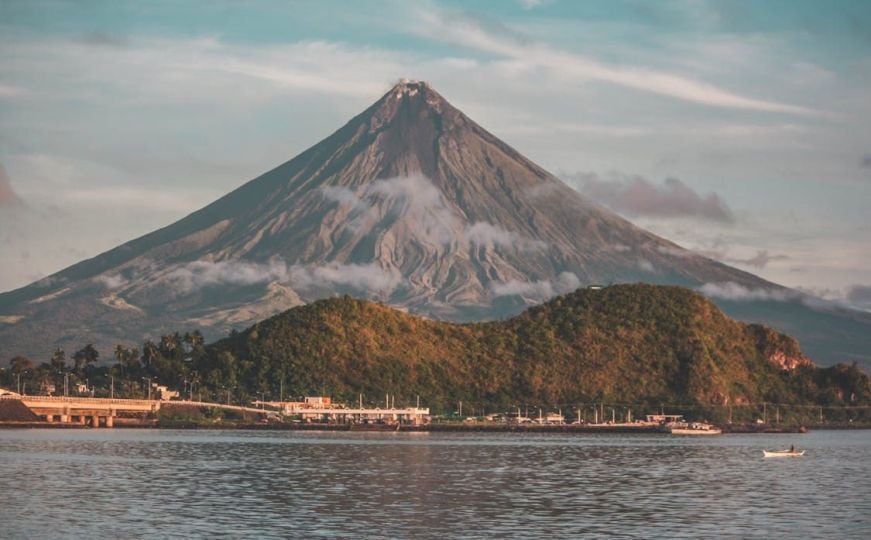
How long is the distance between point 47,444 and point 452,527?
94068mm

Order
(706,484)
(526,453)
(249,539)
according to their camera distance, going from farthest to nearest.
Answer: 1. (526,453)
2. (706,484)
3. (249,539)

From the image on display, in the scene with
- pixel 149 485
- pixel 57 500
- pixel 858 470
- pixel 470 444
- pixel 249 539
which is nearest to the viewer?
pixel 249 539

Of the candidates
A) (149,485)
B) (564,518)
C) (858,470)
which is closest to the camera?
(564,518)

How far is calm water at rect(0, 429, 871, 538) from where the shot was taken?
74438 millimetres

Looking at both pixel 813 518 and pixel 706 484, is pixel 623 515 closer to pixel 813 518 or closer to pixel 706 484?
pixel 813 518

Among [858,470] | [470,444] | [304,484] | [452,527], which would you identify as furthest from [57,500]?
[470,444]

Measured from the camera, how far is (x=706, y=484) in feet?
346

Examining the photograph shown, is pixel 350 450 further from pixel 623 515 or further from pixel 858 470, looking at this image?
pixel 623 515

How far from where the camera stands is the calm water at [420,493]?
2931 inches

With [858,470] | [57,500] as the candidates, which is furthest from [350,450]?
[57,500]

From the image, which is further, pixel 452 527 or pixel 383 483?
pixel 383 483

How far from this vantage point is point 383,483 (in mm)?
101438

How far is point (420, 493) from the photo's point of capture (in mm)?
93250

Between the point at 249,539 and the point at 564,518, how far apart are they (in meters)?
17.6
